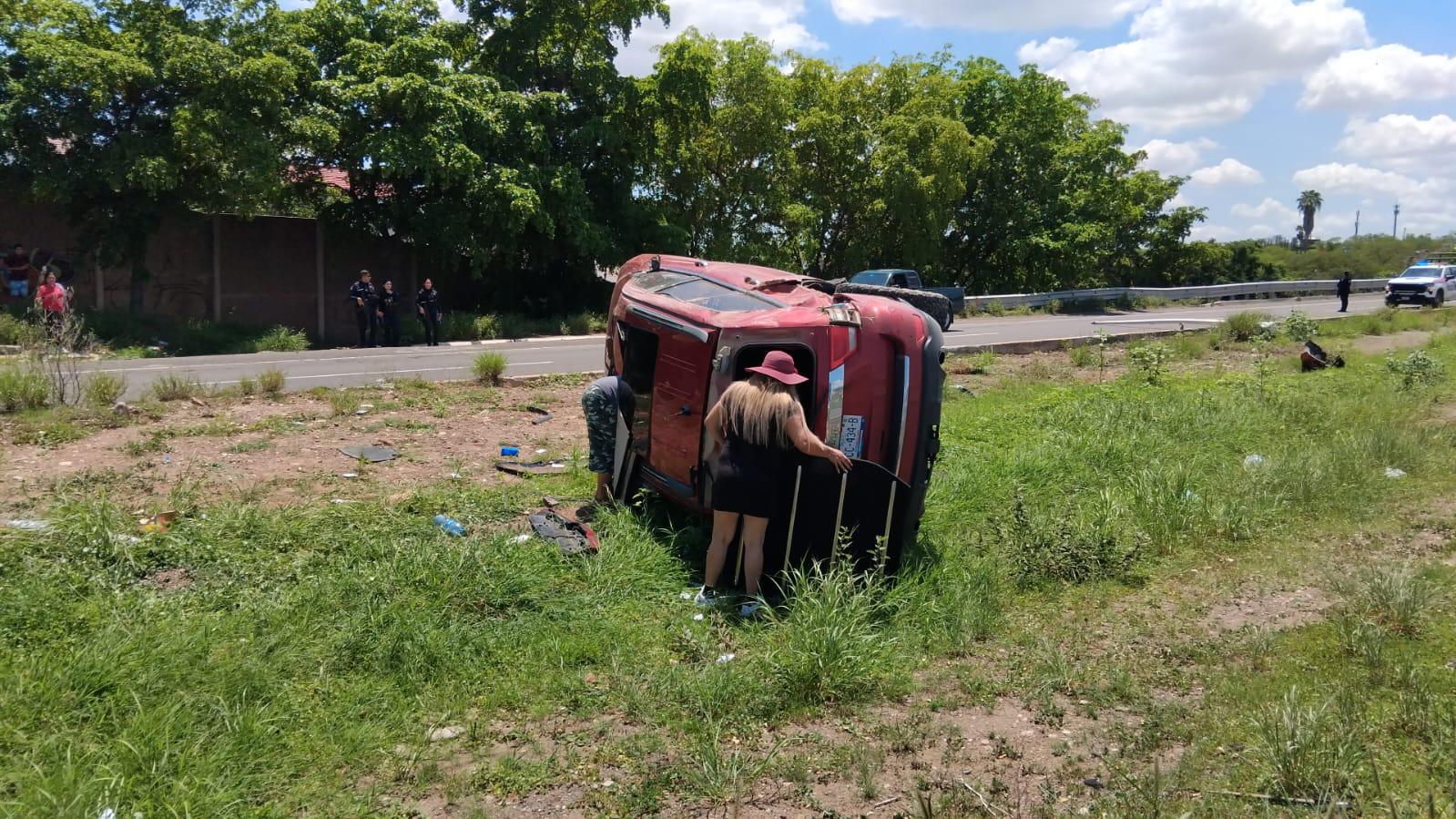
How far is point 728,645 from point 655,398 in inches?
82.0

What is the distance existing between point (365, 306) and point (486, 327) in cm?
347

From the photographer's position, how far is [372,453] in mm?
9312

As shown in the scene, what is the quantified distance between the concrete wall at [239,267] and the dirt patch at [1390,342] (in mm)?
22255

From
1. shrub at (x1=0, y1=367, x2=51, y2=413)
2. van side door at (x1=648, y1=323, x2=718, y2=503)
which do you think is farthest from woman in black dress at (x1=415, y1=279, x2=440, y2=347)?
van side door at (x1=648, y1=323, x2=718, y2=503)

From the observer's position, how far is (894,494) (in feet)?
19.6

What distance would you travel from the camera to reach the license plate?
600 centimetres

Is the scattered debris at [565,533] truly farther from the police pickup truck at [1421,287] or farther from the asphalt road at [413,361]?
the police pickup truck at [1421,287]

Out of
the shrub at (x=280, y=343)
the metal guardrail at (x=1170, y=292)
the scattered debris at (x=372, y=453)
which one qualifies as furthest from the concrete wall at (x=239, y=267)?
the metal guardrail at (x=1170, y=292)

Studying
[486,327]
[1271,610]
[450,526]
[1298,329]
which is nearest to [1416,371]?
[1298,329]

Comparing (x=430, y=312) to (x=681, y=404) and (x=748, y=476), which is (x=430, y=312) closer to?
(x=681, y=404)

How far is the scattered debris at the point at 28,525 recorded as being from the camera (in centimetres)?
598

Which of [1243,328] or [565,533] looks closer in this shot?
[565,533]

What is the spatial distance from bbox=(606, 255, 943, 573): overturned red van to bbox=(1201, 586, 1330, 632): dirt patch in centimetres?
189

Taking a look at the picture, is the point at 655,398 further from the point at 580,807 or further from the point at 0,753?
the point at 0,753
